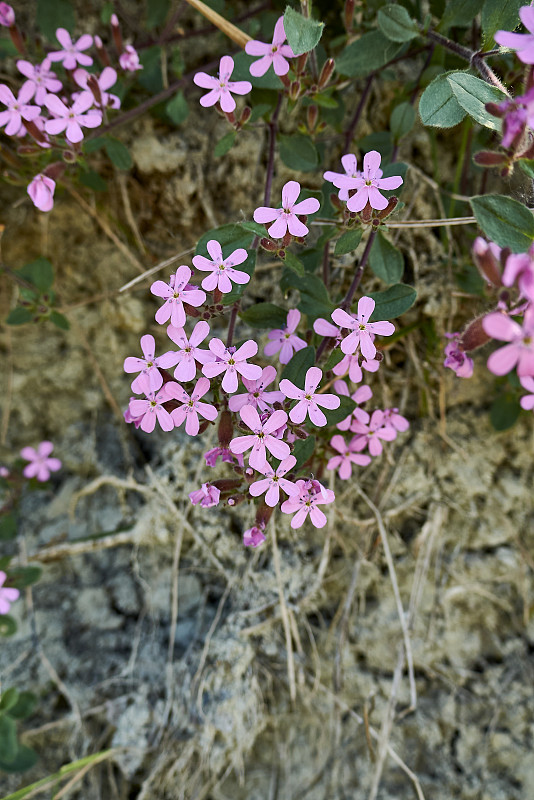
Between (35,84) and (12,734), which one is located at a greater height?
(35,84)

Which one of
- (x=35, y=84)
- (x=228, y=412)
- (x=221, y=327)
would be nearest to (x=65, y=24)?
(x=35, y=84)

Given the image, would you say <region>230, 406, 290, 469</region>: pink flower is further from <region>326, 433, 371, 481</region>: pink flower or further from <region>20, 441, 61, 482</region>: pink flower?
<region>20, 441, 61, 482</region>: pink flower

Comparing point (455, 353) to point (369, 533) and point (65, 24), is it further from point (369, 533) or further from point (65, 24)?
point (65, 24)

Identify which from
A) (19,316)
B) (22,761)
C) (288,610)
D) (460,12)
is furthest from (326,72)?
(22,761)

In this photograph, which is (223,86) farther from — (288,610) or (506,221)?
(288,610)

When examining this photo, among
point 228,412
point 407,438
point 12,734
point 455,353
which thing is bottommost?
point 12,734

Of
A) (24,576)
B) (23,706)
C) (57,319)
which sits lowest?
(23,706)

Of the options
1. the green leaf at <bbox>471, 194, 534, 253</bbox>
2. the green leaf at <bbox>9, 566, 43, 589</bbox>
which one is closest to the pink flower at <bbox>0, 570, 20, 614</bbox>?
the green leaf at <bbox>9, 566, 43, 589</bbox>
